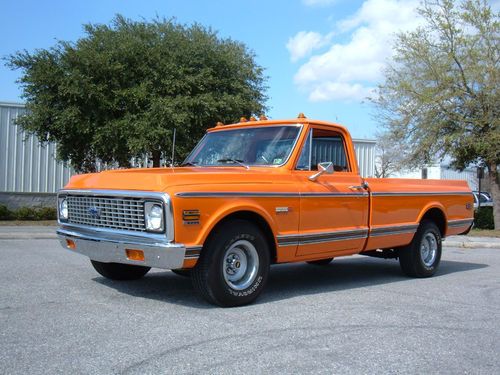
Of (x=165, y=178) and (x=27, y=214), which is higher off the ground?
(x=165, y=178)

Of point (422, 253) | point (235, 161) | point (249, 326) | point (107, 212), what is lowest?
point (249, 326)

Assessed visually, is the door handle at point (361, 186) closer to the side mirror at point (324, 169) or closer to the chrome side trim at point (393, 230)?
the chrome side trim at point (393, 230)

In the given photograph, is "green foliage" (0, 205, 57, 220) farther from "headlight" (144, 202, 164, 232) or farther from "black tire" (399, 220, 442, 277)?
"headlight" (144, 202, 164, 232)

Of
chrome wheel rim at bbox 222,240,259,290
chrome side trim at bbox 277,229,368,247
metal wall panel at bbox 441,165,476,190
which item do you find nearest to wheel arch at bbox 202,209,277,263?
chrome side trim at bbox 277,229,368,247

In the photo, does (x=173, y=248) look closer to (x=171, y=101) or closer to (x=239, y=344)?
(x=239, y=344)

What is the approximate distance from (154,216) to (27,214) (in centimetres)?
1684

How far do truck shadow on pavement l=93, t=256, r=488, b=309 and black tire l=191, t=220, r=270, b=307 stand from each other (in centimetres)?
29

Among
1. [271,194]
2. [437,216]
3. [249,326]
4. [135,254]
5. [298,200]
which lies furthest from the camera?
[437,216]

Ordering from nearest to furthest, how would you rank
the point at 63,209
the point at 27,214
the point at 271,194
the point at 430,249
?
1. the point at 271,194
2. the point at 63,209
3. the point at 430,249
4. the point at 27,214

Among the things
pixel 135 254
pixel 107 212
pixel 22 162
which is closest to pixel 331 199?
pixel 135 254

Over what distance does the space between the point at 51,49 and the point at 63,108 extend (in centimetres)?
195

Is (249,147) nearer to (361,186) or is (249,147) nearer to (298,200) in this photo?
(298,200)

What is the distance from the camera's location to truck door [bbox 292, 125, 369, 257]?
6535mm

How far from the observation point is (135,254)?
18.1ft
